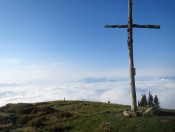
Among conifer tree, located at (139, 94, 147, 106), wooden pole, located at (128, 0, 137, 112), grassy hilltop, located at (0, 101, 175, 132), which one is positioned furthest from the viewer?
conifer tree, located at (139, 94, 147, 106)

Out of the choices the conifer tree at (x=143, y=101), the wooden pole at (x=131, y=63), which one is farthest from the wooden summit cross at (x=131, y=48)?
the conifer tree at (x=143, y=101)

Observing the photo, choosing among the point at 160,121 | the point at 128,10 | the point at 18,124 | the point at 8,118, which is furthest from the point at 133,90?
the point at 8,118

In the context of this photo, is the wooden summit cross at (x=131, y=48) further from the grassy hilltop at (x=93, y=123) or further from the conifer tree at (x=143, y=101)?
the conifer tree at (x=143, y=101)

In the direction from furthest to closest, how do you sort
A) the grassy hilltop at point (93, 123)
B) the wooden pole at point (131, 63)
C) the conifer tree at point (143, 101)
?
the conifer tree at point (143, 101) → the wooden pole at point (131, 63) → the grassy hilltop at point (93, 123)

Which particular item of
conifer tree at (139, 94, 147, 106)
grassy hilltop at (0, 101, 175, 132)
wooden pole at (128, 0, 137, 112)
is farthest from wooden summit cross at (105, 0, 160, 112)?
conifer tree at (139, 94, 147, 106)

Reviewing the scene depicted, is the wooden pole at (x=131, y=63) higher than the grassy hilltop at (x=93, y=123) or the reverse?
higher

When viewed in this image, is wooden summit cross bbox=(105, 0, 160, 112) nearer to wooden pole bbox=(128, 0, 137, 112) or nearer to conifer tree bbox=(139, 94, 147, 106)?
wooden pole bbox=(128, 0, 137, 112)

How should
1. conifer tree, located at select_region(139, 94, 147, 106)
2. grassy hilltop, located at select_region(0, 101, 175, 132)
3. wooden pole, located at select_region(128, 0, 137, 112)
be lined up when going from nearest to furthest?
grassy hilltop, located at select_region(0, 101, 175, 132), wooden pole, located at select_region(128, 0, 137, 112), conifer tree, located at select_region(139, 94, 147, 106)

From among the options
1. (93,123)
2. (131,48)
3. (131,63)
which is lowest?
(93,123)

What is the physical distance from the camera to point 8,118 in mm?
32781

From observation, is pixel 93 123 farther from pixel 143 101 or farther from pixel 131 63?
pixel 143 101

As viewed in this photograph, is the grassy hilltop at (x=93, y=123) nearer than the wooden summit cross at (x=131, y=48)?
Yes

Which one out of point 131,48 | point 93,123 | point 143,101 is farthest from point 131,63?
point 143,101

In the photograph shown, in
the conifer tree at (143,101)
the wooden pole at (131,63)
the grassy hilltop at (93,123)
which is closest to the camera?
the grassy hilltop at (93,123)
